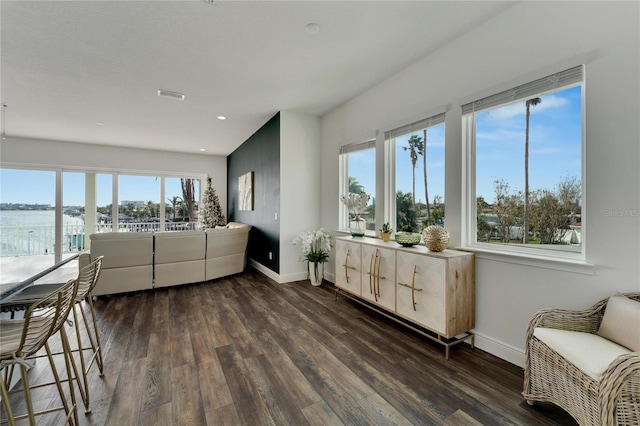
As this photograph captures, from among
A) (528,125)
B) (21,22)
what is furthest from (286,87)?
(528,125)

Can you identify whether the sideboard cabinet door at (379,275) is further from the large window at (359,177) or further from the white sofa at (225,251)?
the white sofa at (225,251)

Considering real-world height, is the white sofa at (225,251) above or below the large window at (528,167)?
below

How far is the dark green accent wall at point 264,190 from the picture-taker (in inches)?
176

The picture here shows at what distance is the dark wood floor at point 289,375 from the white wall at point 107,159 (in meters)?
4.94

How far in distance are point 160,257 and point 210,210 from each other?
343cm

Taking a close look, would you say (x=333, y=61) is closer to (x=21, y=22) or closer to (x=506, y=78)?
(x=506, y=78)

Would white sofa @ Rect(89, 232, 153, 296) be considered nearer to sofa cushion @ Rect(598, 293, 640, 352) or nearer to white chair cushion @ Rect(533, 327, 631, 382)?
white chair cushion @ Rect(533, 327, 631, 382)

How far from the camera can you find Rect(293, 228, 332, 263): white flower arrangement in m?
4.09

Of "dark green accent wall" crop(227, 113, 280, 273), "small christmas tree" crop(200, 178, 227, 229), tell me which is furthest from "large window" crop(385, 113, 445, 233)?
"small christmas tree" crop(200, 178, 227, 229)

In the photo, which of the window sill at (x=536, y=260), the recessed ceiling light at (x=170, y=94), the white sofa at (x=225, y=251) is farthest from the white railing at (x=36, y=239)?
the window sill at (x=536, y=260)

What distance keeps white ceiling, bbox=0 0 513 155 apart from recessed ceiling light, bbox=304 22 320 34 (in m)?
0.05

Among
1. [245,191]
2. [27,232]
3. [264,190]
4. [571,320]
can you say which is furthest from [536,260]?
[27,232]

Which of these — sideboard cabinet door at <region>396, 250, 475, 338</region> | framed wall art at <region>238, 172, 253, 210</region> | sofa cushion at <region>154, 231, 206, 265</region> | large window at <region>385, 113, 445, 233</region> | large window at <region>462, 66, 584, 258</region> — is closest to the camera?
large window at <region>462, 66, 584, 258</region>

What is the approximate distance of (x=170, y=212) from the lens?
7418 millimetres
